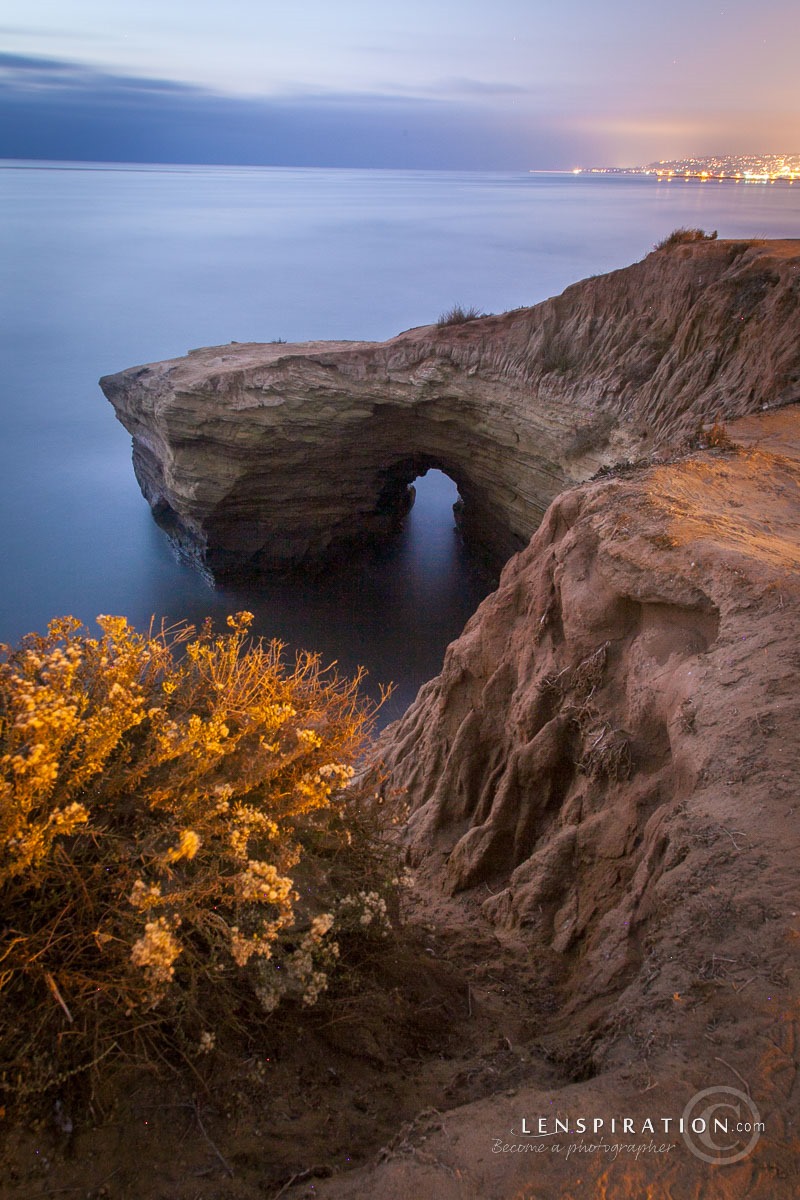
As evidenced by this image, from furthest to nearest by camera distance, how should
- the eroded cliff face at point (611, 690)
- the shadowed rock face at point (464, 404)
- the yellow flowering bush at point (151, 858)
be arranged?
the shadowed rock face at point (464, 404) < the eroded cliff face at point (611, 690) < the yellow flowering bush at point (151, 858)

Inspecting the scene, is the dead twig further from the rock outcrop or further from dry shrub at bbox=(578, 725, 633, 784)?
dry shrub at bbox=(578, 725, 633, 784)

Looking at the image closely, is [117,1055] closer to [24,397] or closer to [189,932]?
[189,932]

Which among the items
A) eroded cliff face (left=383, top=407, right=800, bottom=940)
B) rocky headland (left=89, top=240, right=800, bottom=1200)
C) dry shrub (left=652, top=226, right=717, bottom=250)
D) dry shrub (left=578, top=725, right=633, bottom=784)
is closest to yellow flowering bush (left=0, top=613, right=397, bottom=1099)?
rocky headland (left=89, top=240, right=800, bottom=1200)

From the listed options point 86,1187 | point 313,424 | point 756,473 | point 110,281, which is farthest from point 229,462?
point 110,281

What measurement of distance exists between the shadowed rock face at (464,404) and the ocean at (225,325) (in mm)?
1280

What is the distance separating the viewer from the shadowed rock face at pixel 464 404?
407 inches

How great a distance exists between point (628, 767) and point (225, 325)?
101ft

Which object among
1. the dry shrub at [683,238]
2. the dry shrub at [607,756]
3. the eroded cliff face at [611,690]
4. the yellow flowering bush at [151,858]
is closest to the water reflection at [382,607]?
the eroded cliff face at [611,690]

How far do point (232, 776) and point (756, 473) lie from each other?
538 cm

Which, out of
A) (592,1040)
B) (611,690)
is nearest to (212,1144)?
(592,1040)

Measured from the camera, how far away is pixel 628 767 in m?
4.58

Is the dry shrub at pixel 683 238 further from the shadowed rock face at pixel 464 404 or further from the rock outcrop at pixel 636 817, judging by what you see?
the rock outcrop at pixel 636 817

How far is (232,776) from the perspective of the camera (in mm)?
3230

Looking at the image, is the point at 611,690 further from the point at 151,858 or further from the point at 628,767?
the point at 151,858
